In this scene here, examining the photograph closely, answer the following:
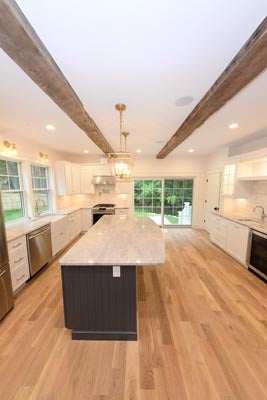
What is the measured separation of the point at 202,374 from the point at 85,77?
2.90 meters

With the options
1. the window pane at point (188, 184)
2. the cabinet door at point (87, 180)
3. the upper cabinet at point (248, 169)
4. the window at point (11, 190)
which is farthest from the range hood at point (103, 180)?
the upper cabinet at point (248, 169)

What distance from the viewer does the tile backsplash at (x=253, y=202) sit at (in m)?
3.62

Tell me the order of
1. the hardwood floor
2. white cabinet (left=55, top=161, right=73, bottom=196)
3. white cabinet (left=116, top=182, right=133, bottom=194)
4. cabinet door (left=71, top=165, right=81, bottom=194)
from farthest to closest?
white cabinet (left=116, top=182, right=133, bottom=194) < cabinet door (left=71, top=165, right=81, bottom=194) < white cabinet (left=55, top=161, right=73, bottom=196) < the hardwood floor

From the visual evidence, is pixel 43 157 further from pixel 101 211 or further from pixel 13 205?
pixel 101 211

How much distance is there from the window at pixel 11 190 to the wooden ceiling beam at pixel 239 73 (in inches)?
140

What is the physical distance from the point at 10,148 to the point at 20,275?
2322 millimetres

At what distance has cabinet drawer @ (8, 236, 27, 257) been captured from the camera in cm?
245

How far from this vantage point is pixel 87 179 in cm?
564

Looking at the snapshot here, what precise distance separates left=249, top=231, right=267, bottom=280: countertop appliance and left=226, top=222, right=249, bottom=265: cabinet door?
130mm

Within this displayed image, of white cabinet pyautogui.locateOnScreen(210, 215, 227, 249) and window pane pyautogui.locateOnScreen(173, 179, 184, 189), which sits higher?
window pane pyautogui.locateOnScreen(173, 179, 184, 189)

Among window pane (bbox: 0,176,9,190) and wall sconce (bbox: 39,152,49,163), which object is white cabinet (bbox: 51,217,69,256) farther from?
wall sconce (bbox: 39,152,49,163)

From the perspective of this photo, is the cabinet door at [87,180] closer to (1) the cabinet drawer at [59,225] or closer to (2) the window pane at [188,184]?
(1) the cabinet drawer at [59,225]

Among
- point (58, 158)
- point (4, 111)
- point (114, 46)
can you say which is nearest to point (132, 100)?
point (114, 46)

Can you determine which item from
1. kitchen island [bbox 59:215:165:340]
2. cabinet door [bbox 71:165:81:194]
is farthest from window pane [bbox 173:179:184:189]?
kitchen island [bbox 59:215:165:340]
